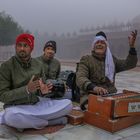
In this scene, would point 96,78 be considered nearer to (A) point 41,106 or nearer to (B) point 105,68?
(B) point 105,68

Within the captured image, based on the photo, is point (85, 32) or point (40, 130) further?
point (85, 32)

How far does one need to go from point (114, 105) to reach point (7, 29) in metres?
30.4

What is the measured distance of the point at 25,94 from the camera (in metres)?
3.91

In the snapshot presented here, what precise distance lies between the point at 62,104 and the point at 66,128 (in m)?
0.32

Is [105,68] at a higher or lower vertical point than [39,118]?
higher

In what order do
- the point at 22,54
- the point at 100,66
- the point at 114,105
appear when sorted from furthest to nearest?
1. the point at 100,66
2. the point at 22,54
3. the point at 114,105

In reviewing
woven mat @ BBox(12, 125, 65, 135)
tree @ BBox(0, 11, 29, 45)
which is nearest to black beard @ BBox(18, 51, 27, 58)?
woven mat @ BBox(12, 125, 65, 135)

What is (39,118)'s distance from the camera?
4.12m

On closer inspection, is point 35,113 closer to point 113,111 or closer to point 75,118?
point 75,118

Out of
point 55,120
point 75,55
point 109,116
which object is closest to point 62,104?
point 55,120

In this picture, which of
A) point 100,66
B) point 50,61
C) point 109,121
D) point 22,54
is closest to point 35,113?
point 22,54

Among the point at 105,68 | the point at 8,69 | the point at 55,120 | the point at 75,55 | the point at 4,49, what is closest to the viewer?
the point at 8,69

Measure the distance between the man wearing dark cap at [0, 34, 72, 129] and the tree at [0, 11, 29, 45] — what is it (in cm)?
2932

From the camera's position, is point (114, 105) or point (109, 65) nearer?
point (114, 105)
